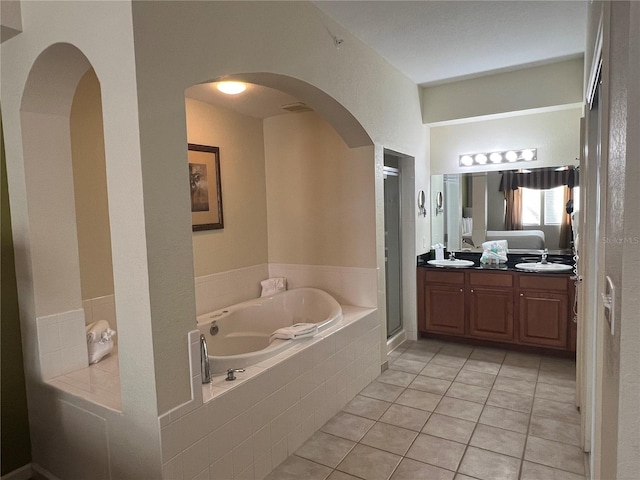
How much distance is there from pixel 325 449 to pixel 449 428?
33.1 inches

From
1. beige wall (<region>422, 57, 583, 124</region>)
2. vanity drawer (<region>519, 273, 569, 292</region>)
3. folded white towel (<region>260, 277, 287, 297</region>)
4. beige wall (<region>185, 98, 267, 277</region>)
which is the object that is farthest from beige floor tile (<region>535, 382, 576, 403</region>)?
beige wall (<region>185, 98, 267, 277</region>)

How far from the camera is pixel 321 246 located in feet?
12.6

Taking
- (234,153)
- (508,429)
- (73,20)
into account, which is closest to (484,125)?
(234,153)

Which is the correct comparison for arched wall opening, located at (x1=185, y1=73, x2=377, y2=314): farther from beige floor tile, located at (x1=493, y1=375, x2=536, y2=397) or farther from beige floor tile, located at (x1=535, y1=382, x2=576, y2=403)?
beige floor tile, located at (x1=535, y1=382, x2=576, y2=403)

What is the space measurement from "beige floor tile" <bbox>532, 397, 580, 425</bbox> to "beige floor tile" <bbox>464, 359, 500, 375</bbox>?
1.85 feet

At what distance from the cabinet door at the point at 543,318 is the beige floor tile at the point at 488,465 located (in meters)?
1.81

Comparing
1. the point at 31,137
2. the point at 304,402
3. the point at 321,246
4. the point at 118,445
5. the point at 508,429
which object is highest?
the point at 31,137

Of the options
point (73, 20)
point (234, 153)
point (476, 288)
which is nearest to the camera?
point (73, 20)

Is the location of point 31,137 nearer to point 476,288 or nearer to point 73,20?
point 73,20

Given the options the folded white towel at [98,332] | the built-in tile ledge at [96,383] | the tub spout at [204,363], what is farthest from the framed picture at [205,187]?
the tub spout at [204,363]

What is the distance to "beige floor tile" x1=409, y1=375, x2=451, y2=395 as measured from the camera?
3289mm

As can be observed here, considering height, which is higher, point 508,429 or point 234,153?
point 234,153

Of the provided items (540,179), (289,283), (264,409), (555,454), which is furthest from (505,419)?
(540,179)

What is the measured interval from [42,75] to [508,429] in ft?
11.1
